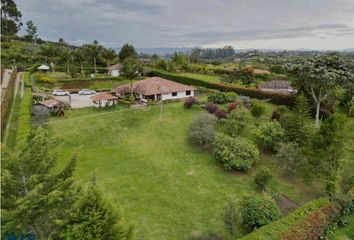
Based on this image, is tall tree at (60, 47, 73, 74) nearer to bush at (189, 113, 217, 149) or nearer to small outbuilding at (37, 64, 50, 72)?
small outbuilding at (37, 64, 50, 72)

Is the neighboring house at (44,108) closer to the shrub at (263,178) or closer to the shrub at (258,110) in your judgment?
the shrub at (258,110)

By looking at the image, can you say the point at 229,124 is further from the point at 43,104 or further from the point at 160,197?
the point at 43,104

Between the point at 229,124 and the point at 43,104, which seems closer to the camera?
the point at 229,124

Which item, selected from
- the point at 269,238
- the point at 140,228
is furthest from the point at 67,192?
the point at 269,238

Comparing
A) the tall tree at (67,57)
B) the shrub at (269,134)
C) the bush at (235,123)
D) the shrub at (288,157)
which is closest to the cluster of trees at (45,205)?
the shrub at (288,157)

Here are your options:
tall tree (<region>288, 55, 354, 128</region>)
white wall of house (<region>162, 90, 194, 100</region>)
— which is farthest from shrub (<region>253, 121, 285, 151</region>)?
white wall of house (<region>162, 90, 194, 100</region>)

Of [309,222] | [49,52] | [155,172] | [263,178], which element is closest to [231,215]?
[309,222]
